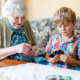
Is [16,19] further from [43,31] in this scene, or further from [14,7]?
[43,31]

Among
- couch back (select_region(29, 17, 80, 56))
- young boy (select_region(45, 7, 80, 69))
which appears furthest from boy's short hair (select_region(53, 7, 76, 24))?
couch back (select_region(29, 17, 80, 56))

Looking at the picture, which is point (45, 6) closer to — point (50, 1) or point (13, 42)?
point (50, 1)

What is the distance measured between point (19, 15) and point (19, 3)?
0.12 m

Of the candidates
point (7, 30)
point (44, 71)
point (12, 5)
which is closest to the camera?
point (44, 71)

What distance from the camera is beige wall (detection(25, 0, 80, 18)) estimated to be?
2191mm

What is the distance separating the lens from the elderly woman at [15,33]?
1.16 m

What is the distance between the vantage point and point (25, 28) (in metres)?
1.47

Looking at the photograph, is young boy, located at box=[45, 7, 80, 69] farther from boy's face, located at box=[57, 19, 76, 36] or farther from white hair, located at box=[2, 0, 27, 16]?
white hair, located at box=[2, 0, 27, 16]

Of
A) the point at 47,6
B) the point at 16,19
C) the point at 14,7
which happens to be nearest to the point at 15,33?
the point at 16,19

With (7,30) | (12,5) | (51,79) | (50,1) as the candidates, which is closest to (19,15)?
(12,5)

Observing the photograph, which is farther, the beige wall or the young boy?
the beige wall

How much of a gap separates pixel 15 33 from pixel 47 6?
1407mm

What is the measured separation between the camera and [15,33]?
1368 mm

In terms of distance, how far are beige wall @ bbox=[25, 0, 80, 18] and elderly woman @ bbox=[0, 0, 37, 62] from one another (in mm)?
1097
